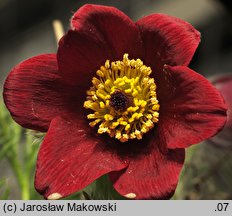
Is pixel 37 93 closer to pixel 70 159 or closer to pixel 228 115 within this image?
pixel 70 159

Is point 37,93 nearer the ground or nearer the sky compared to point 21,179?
nearer the sky

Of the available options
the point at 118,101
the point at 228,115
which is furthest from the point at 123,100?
the point at 228,115

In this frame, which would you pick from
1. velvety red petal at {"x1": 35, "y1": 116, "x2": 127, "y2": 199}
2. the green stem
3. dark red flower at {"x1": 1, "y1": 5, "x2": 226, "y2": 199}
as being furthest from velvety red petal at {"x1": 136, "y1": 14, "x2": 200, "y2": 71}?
the green stem

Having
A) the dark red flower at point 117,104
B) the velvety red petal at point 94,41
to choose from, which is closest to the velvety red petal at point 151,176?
the dark red flower at point 117,104

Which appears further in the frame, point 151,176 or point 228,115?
point 228,115

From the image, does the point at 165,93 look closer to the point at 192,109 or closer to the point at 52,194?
the point at 192,109

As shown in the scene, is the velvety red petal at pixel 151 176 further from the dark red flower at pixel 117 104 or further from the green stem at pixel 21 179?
the green stem at pixel 21 179

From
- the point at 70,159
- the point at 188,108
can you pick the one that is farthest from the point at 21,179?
the point at 188,108
